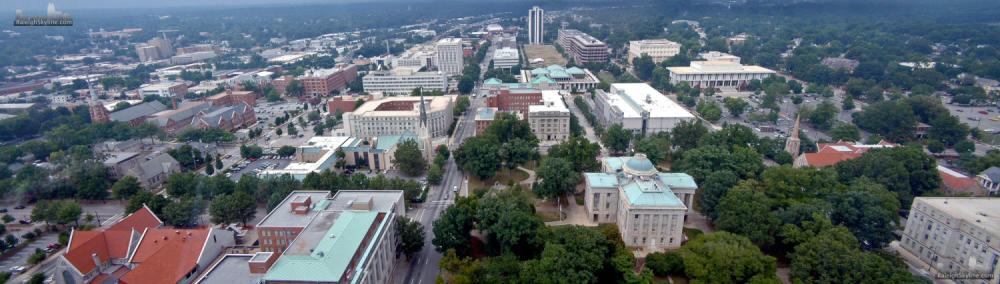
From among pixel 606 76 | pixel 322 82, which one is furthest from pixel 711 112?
pixel 322 82

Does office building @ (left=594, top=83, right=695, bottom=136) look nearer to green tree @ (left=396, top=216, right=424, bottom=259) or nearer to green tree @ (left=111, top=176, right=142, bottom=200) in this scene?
green tree @ (left=396, top=216, right=424, bottom=259)

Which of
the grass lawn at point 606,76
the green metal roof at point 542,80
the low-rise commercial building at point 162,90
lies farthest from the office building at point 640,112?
the low-rise commercial building at point 162,90

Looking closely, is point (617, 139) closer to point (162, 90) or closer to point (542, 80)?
point (542, 80)

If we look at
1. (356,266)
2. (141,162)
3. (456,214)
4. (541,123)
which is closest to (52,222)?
(141,162)

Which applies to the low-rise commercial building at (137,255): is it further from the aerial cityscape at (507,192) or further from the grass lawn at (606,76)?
the grass lawn at (606,76)

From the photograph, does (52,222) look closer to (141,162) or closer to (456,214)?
(141,162)
